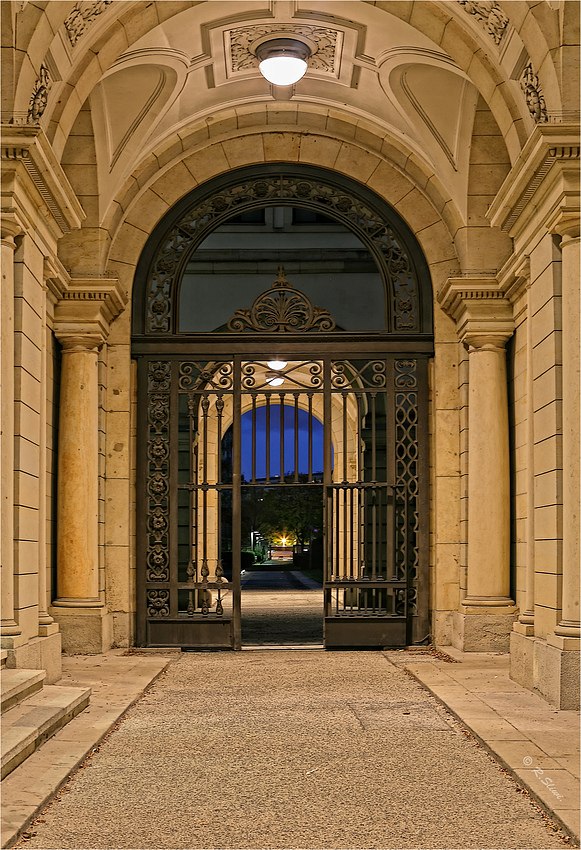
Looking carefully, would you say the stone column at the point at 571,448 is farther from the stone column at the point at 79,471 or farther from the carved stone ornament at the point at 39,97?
the stone column at the point at 79,471

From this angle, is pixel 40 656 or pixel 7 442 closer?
pixel 7 442

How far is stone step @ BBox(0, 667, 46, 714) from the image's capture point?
6445mm

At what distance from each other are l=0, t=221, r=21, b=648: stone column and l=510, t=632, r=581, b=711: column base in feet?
13.1

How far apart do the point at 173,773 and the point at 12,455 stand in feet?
9.72

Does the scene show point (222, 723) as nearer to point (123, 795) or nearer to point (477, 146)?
point (123, 795)

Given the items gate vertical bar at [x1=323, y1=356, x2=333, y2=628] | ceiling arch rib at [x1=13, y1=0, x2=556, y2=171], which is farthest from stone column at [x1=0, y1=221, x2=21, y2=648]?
gate vertical bar at [x1=323, y1=356, x2=333, y2=628]

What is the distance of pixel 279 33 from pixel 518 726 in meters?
7.40

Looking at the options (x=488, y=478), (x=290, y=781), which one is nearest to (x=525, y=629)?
(x=488, y=478)

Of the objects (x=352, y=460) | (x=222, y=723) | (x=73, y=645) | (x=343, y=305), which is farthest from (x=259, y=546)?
(x=222, y=723)

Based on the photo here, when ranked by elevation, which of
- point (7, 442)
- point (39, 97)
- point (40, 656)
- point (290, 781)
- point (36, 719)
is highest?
point (39, 97)

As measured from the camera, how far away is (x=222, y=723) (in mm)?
7039

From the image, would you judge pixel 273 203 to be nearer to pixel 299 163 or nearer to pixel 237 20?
pixel 299 163

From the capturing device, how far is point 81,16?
27.0ft

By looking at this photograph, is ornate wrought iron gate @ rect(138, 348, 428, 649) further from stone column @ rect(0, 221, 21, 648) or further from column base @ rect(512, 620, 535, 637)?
stone column @ rect(0, 221, 21, 648)
